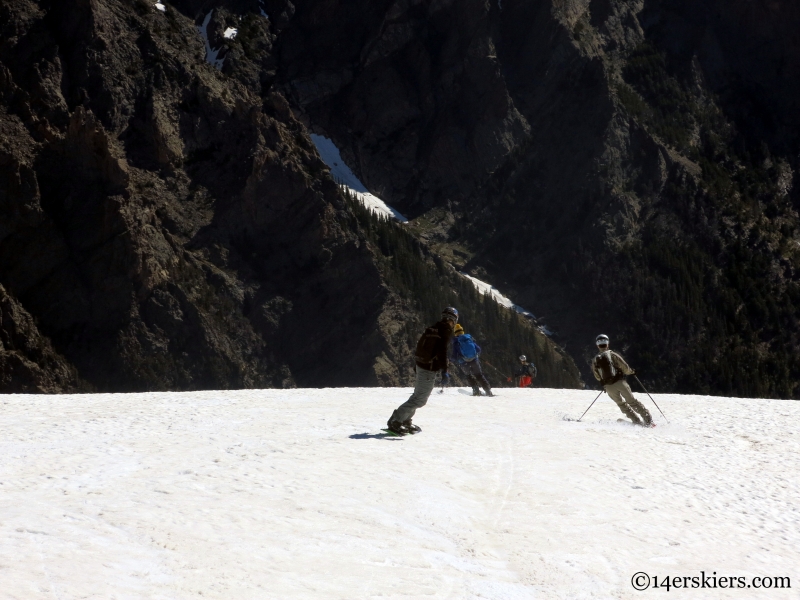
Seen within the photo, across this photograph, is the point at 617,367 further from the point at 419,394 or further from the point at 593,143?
the point at 593,143

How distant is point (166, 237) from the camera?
94.7 m

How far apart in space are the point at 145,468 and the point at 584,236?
482 feet

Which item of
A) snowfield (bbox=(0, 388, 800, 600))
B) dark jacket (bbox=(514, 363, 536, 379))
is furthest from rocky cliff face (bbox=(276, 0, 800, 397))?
snowfield (bbox=(0, 388, 800, 600))

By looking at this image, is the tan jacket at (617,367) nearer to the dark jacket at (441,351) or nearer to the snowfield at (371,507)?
the snowfield at (371,507)

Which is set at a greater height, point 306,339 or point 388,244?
point 388,244

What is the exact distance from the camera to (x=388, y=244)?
442 feet

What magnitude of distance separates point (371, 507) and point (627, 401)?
1078 cm

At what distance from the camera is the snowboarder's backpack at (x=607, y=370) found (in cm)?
1955

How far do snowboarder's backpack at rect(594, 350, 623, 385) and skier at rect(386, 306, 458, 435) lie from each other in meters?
5.28

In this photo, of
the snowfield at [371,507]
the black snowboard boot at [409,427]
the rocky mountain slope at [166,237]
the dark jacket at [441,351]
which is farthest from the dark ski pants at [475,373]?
the rocky mountain slope at [166,237]

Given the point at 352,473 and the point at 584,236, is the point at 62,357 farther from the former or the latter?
the point at 584,236

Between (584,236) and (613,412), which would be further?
(584,236)

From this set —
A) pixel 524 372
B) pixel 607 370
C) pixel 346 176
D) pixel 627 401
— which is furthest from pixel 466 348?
pixel 346 176

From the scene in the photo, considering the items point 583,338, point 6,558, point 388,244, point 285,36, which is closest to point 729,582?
point 6,558
